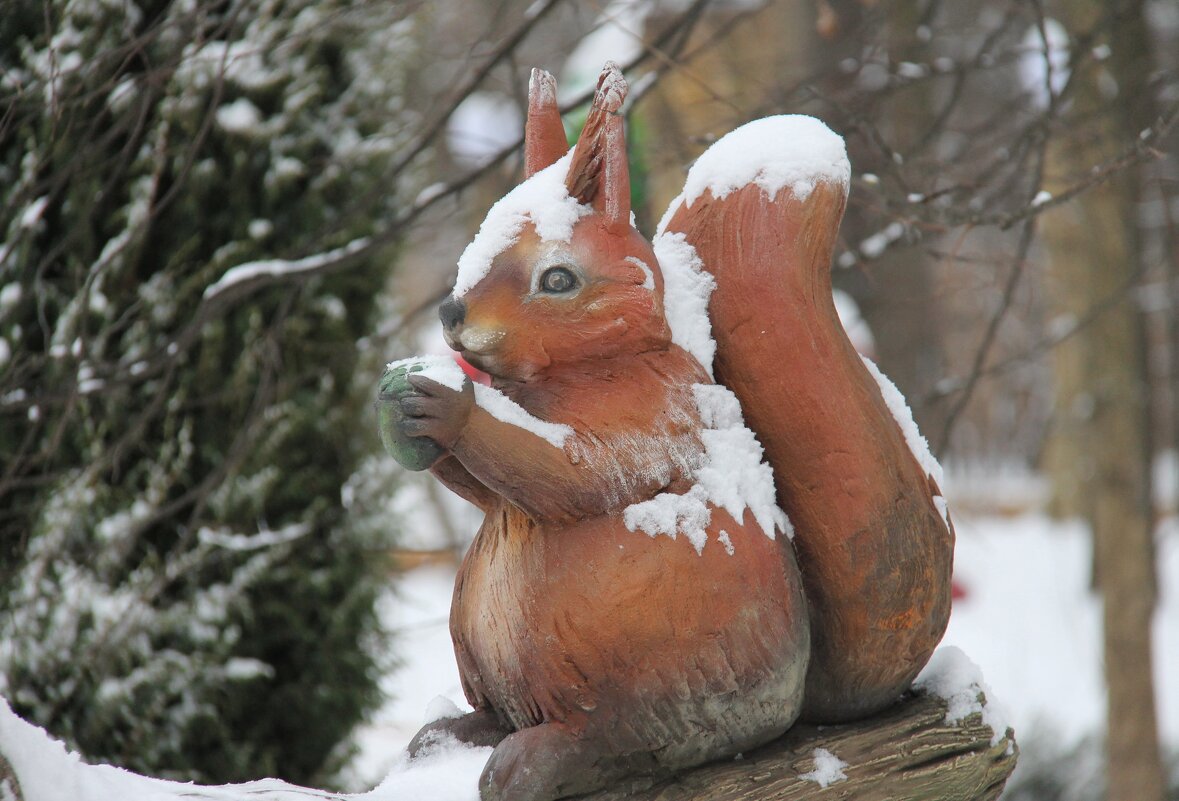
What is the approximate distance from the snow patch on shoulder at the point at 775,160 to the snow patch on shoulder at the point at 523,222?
234mm

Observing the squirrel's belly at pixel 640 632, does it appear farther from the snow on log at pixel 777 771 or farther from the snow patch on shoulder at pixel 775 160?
the snow patch on shoulder at pixel 775 160

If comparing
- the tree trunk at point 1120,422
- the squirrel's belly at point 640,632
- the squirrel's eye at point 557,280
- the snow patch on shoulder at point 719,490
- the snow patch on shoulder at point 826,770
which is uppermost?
the squirrel's eye at point 557,280

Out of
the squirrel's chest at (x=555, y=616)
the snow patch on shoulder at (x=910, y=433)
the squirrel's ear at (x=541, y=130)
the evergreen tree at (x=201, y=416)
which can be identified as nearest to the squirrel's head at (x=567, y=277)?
the squirrel's ear at (x=541, y=130)

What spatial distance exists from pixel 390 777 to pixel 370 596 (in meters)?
1.99

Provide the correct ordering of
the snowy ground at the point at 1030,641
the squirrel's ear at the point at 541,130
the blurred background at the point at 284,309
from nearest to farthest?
the squirrel's ear at the point at 541,130, the blurred background at the point at 284,309, the snowy ground at the point at 1030,641

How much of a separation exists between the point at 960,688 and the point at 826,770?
31 centimetres

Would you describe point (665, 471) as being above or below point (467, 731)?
above

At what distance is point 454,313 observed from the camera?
140 cm

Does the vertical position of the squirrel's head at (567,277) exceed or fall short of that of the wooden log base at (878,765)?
it exceeds it

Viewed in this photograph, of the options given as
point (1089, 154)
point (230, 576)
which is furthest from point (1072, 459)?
point (230, 576)

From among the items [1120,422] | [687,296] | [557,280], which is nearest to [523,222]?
[557,280]

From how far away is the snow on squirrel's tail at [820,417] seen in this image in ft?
4.91

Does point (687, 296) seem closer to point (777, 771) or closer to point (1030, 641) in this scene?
point (777, 771)

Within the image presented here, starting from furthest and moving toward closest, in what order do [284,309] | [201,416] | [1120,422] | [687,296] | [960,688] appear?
[1120,422], [201,416], [284,309], [960,688], [687,296]
